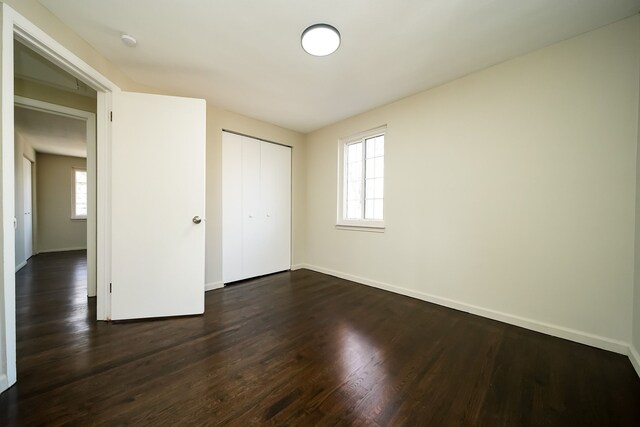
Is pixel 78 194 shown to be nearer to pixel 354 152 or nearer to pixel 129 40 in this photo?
pixel 129 40

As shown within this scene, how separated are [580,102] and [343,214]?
106 inches

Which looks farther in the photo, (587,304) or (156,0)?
(587,304)

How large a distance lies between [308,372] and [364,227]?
213 cm

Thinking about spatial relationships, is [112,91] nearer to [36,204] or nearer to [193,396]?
[193,396]

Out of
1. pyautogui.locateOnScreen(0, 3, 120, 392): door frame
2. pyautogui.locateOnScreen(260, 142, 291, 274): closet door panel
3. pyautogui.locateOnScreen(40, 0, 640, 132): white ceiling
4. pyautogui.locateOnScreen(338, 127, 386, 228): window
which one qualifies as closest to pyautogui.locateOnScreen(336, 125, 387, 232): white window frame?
pyautogui.locateOnScreen(338, 127, 386, 228): window

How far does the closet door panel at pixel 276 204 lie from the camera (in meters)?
3.66

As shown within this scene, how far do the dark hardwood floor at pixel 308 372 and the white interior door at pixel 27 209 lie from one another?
3.33m

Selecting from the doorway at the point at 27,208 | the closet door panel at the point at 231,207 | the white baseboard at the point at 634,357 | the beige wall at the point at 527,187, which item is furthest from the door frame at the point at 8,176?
the doorway at the point at 27,208

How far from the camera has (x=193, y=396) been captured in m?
1.26

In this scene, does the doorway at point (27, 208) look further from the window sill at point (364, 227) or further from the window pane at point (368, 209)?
the window pane at point (368, 209)

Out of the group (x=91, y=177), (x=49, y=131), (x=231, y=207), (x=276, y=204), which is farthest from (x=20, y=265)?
(x=276, y=204)

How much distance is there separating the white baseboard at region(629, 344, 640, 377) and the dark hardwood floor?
5 centimetres

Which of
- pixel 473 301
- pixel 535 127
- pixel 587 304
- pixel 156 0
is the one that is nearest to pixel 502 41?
pixel 535 127

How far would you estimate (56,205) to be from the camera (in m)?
5.70
